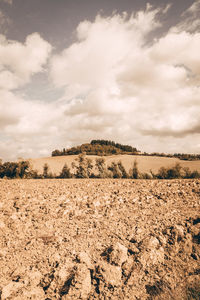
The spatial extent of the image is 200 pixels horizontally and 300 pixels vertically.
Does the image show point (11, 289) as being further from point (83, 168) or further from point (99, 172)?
point (99, 172)

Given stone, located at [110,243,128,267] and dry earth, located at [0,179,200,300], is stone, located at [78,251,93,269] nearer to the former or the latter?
dry earth, located at [0,179,200,300]

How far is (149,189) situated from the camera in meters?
7.04

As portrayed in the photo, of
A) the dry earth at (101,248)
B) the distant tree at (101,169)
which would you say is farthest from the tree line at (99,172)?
the dry earth at (101,248)


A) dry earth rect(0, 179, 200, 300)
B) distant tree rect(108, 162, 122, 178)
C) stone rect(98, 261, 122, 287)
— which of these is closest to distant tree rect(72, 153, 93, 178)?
distant tree rect(108, 162, 122, 178)

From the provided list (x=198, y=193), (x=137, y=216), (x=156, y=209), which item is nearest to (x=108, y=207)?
(x=137, y=216)

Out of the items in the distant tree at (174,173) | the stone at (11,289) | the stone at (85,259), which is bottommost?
the stone at (11,289)

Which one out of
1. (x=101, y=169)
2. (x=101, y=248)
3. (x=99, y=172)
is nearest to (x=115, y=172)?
(x=101, y=169)

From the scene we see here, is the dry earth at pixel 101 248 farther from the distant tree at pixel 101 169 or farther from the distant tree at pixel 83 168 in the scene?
the distant tree at pixel 83 168

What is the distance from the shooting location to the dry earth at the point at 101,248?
9.57ft

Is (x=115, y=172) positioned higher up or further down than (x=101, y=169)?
further down

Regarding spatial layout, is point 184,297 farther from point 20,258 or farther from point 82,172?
point 82,172

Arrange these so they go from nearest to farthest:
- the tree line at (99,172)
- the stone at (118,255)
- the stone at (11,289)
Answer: the stone at (11,289) < the stone at (118,255) < the tree line at (99,172)

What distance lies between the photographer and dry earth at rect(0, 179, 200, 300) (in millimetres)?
2916

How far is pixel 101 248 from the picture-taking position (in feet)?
12.2
